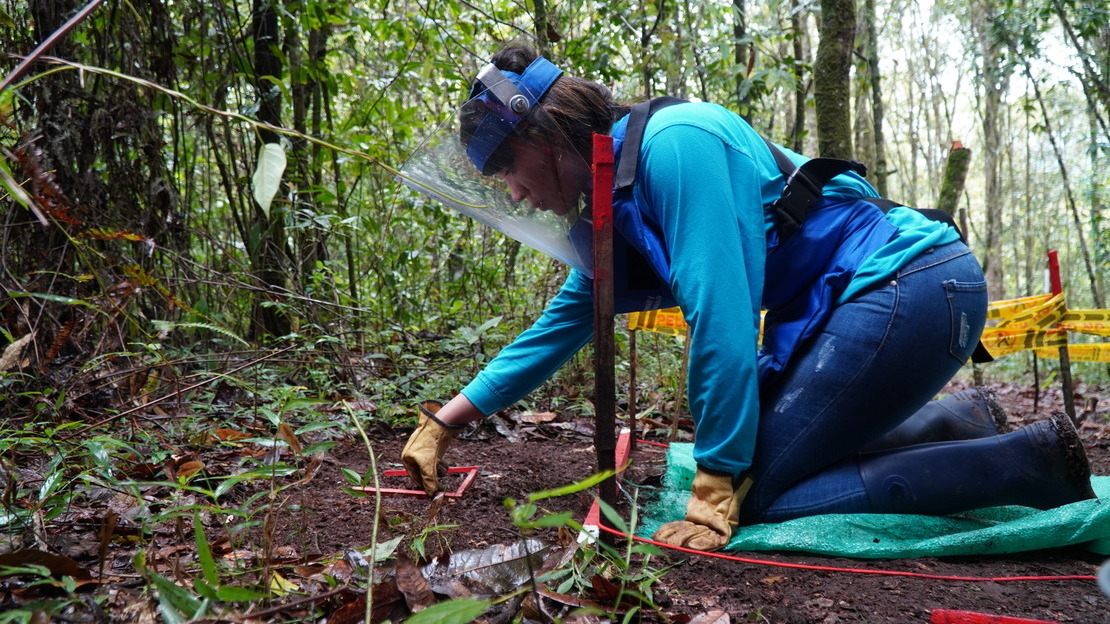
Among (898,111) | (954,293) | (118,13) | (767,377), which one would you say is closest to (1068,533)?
(954,293)

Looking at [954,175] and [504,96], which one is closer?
[504,96]

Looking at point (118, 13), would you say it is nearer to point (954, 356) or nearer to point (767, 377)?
point (767, 377)

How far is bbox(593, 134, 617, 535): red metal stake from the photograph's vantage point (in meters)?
1.57

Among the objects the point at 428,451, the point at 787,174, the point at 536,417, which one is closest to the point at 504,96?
the point at 787,174

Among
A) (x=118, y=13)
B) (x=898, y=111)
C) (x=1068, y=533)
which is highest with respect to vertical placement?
(x=898, y=111)

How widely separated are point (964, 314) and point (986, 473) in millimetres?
397

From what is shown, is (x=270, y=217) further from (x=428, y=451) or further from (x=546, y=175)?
(x=546, y=175)

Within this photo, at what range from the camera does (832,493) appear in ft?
6.22

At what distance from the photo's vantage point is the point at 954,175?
6.89 metres

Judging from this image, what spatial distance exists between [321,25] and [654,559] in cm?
329

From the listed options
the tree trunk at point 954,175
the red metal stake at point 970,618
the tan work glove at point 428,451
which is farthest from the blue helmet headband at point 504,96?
the tree trunk at point 954,175

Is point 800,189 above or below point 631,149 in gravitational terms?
below

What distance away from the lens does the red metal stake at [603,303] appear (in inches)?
61.8

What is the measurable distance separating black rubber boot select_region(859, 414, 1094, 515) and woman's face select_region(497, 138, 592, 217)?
105 cm
